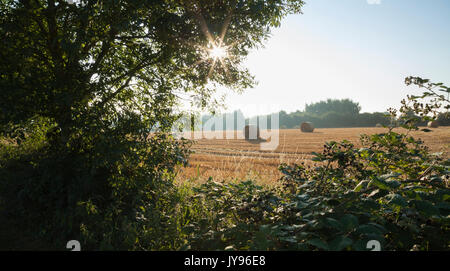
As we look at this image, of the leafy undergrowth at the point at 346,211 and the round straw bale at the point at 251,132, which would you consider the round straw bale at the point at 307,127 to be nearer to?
the round straw bale at the point at 251,132

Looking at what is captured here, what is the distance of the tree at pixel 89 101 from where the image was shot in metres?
3.75

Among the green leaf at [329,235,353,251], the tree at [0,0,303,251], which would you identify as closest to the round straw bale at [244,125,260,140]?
the tree at [0,0,303,251]

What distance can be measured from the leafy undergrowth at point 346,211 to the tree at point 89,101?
1.43 metres

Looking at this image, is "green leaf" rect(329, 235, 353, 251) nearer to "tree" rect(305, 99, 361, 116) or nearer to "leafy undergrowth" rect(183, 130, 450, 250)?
"leafy undergrowth" rect(183, 130, 450, 250)

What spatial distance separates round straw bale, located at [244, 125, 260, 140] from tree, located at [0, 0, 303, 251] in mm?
25347

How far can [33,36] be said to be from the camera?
12.8 feet

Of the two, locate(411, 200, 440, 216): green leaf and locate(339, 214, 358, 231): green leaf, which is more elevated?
locate(411, 200, 440, 216): green leaf

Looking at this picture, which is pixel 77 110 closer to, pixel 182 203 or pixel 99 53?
pixel 99 53

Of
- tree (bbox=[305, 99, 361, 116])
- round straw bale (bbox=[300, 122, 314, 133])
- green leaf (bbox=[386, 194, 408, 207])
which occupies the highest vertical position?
tree (bbox=[305, 99, 361, 116])

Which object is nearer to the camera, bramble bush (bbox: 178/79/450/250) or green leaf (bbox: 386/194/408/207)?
green leaf (bbox: 386/194/408/207)

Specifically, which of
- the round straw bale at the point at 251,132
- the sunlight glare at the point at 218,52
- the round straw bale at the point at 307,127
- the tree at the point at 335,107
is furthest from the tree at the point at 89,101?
the tree at the point at 335,107

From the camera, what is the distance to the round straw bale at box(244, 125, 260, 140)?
30.6 m
